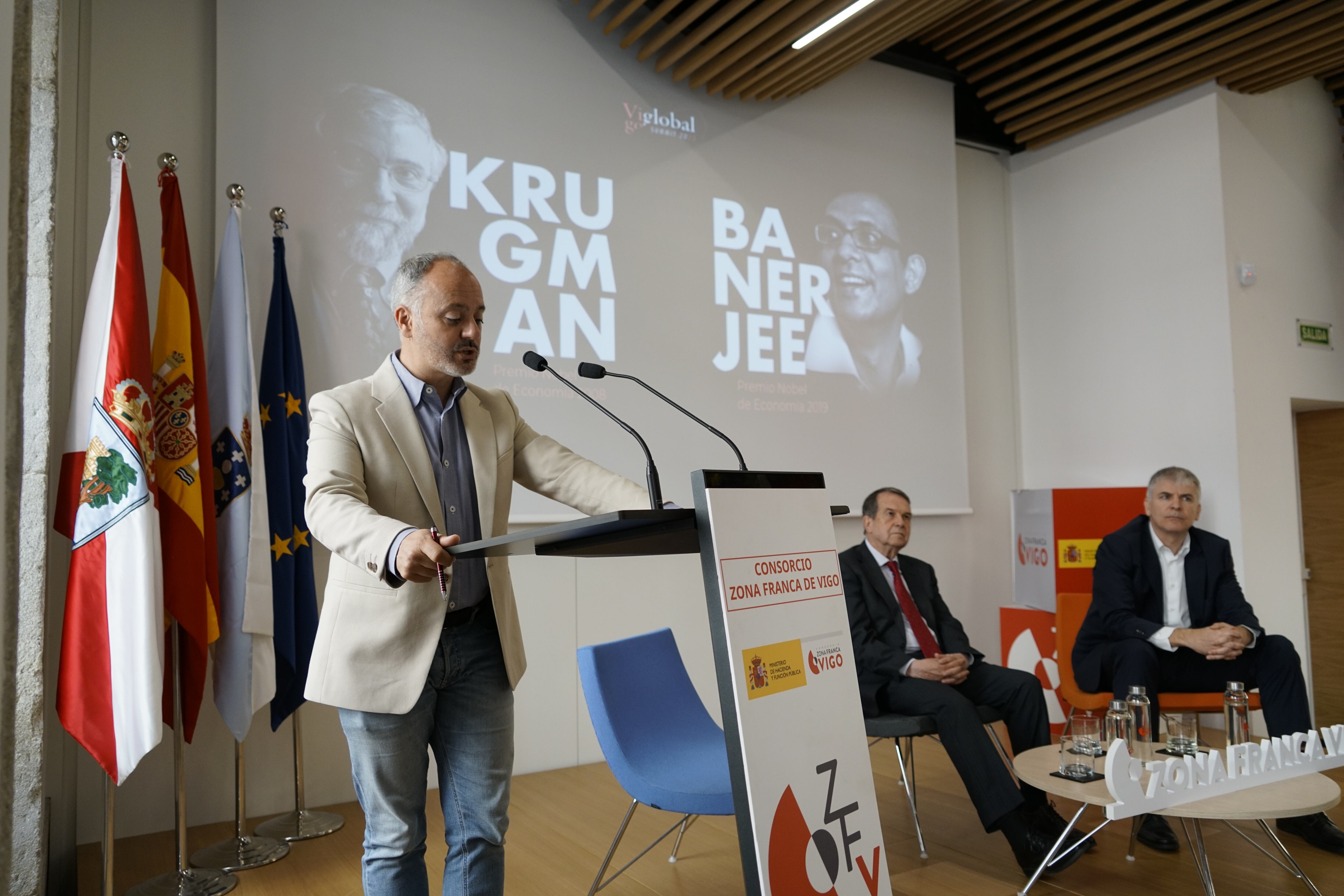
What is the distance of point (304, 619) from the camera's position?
3498 mm

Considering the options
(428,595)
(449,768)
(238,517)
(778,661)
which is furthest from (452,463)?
(238,517)

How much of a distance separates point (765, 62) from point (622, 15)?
33.3 inches

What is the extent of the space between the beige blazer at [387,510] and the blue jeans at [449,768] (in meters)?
0.05

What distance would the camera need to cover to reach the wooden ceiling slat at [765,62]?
4508 millimetres

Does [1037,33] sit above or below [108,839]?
above

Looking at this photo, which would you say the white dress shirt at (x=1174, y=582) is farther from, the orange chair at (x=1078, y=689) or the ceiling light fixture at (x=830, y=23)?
the ceiling light fixture at (x=830, y=23)

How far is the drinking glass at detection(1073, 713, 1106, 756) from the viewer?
278 cm

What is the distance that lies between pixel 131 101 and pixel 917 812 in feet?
13.8

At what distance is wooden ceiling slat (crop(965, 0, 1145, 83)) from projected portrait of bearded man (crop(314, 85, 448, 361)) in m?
3.63

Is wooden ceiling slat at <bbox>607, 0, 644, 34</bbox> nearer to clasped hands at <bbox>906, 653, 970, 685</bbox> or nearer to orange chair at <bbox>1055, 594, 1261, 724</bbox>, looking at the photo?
clasped hands at <bbox>906, 653, 970, 685</bbox>

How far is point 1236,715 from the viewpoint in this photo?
9.52 feet

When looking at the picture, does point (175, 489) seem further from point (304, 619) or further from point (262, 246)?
point (262, 246)

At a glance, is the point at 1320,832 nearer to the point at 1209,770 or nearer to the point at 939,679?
the point at 1209,770

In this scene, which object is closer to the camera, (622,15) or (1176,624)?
(1176,624)
